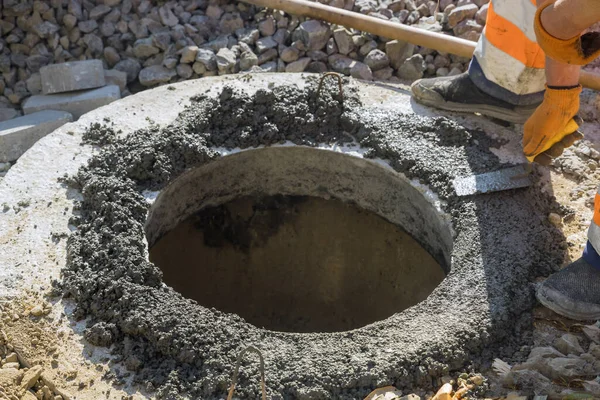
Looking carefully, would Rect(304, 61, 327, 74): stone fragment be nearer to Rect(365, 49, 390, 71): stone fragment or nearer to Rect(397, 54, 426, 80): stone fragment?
Rect(365, 49, 390, 71): stone fragment

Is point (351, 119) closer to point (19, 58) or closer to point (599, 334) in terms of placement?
point (599, 334)

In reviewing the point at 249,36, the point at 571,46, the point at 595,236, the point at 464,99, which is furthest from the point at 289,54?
the point at 595,236

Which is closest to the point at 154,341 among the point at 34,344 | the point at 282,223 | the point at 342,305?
the point at 34,344

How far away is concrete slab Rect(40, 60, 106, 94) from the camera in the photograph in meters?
5.12

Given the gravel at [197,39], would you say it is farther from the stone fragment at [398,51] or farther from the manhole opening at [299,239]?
the manhole opening at [299,239]

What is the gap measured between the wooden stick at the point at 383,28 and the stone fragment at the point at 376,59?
36 centimetres

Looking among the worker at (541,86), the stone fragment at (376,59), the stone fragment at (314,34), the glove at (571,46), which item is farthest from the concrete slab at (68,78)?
the glove at (571,46)

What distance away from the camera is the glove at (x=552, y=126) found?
10.5 feet

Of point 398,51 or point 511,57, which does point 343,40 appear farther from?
point 511,57

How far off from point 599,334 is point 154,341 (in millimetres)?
1640

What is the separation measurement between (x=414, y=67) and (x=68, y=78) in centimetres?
244

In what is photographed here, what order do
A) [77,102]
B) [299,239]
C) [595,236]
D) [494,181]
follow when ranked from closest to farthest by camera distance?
[595,236] < [494,181] < [299,239] < [77,102]

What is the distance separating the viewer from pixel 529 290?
291 cm

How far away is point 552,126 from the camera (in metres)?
3.25
